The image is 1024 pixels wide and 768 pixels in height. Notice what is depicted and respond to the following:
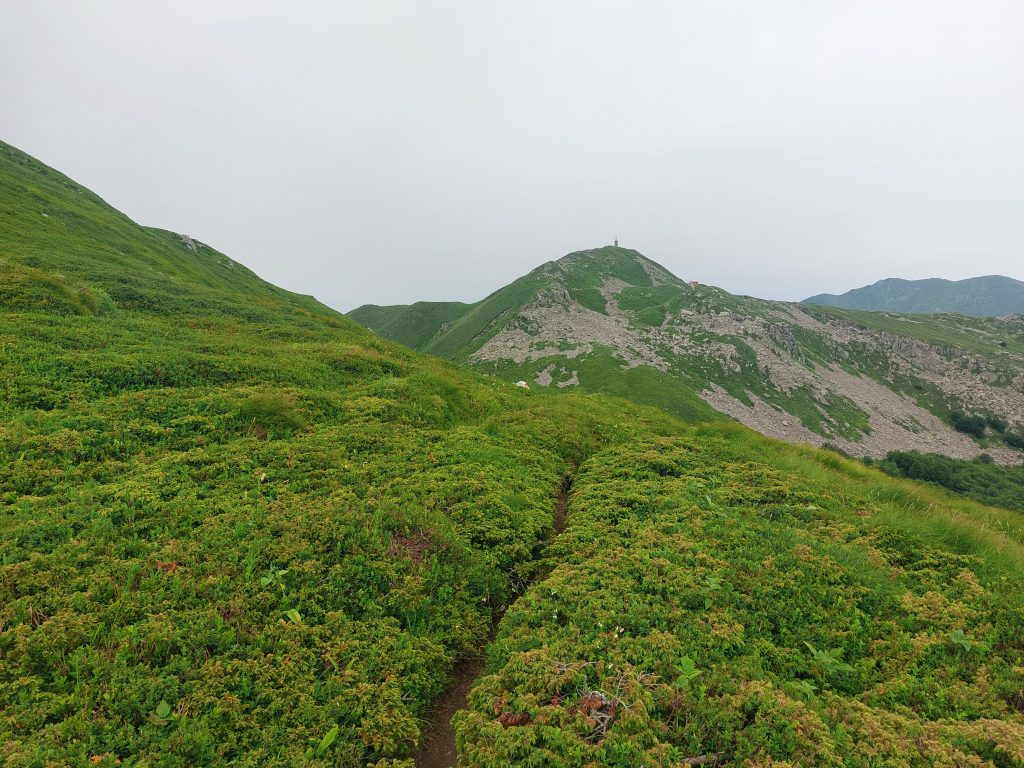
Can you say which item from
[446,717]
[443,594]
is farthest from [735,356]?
[446,717]

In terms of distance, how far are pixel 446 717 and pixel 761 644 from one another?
6173 millimetres

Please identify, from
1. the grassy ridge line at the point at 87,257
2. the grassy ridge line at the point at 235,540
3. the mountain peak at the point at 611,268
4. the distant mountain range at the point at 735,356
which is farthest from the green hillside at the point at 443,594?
the mountain peak at the point at 611,268

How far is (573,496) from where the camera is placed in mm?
16000

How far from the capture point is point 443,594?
976cm

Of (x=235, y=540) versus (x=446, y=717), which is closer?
(x=446, y=717)

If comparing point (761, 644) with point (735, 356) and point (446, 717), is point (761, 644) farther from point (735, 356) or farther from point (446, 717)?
point (735, 356)

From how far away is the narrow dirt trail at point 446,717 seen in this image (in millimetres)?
7043

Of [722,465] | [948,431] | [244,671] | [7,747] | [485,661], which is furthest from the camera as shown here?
[948,431]

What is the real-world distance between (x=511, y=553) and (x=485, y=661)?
9.93ft

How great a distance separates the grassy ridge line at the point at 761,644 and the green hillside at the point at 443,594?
0.06m

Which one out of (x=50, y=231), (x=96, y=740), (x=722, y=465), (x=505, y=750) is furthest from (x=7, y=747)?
(x=50, y=231)

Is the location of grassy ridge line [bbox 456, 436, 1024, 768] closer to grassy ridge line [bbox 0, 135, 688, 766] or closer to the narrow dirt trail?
the narrow dirt trail

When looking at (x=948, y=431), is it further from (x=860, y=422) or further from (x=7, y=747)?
(x=7, y=747)

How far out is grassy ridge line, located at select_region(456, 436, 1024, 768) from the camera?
6.30 meters
